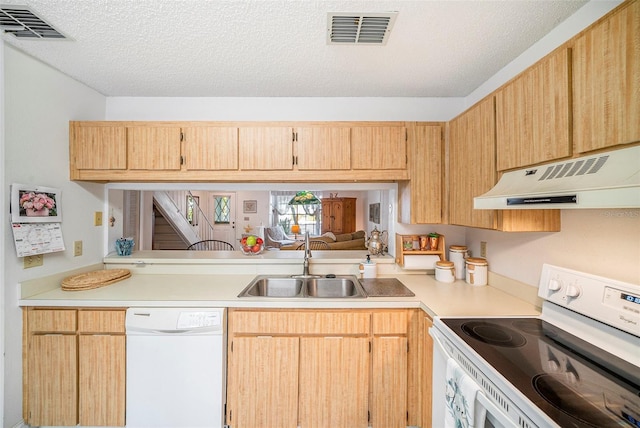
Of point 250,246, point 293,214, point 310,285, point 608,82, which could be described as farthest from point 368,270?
point 293,214

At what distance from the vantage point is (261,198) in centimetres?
772

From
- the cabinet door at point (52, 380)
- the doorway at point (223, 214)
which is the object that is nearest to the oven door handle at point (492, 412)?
the cabinet door at point (52, 380)

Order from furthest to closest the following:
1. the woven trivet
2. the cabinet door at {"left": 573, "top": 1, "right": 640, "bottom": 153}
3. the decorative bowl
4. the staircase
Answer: the staircase < the decorative bowl < the woven trivet < the cabinet door at {"left": 573, "top": 1, "right": 640, "bottom": 153}

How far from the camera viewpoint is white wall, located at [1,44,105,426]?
1.58m

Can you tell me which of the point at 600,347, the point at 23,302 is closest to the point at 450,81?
the point at 600,347

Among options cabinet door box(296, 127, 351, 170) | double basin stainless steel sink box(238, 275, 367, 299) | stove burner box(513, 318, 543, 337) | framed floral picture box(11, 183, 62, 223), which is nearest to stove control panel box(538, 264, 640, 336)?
stove burner box(513, 318, 543, 337)

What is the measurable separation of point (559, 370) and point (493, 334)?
0.94 feet

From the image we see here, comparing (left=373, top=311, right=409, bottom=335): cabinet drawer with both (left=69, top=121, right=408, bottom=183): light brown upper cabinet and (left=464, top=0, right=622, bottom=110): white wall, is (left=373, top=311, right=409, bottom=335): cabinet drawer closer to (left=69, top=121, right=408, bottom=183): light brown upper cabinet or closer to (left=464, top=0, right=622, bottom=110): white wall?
(left=69, top=121, right=408, bottom=183): light brown upper cabinet

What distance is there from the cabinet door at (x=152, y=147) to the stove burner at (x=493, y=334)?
86.1 inches

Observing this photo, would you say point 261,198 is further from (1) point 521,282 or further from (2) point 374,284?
(1) point 521,282

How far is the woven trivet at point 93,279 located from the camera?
Answer: 178cm

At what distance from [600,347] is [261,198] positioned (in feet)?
23.9

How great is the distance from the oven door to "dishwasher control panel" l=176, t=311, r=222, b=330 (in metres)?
1.25

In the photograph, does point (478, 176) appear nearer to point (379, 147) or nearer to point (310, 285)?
point (379, 147)
